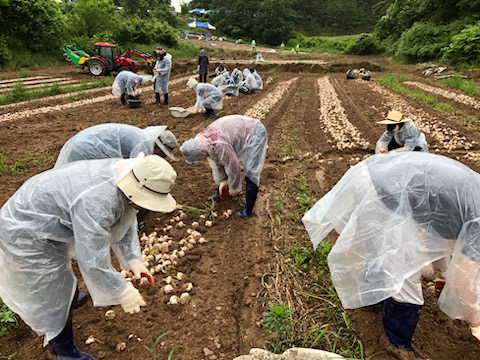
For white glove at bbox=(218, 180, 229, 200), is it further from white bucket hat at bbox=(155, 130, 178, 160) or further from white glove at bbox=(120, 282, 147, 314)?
white glove at bbox=(120, 282, 147, 314)

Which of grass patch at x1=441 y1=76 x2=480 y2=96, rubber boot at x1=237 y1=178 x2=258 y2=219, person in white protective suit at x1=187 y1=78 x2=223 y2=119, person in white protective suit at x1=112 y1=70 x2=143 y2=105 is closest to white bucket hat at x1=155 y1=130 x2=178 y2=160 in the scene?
rubber boot at x1=237 y1=178 x2=258 y2=219

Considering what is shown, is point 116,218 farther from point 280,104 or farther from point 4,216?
point 280,104

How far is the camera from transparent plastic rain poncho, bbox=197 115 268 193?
3.60 meters

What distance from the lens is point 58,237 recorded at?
6.08 ft

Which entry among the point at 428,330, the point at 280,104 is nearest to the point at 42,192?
the point at 428,330

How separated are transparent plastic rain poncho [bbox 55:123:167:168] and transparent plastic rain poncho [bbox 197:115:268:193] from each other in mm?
618

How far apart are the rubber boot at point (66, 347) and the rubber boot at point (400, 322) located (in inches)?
78.9

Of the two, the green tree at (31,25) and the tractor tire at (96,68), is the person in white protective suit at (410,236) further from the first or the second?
the green tree at (31,25)

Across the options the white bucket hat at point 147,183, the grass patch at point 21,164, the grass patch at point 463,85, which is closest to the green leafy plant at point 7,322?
the white bucket hat at point 147,183

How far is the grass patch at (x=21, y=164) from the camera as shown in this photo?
499 centimetres

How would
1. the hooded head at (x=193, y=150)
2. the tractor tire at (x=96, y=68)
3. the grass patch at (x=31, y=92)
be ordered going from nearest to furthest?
the hooded head at (x=193, y=150)
the grass patch at (x=31, y=92)
the tractor tire at (x=96, y=68)

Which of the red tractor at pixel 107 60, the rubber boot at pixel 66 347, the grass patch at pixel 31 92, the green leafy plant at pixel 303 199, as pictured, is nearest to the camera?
the rubber boot at pixel 66 347

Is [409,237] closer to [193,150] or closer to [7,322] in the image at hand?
[193,150]

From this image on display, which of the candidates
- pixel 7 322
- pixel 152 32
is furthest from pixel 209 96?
pixel 152 32
